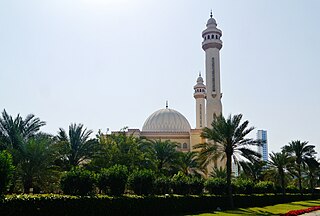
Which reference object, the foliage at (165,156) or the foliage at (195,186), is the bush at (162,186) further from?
Result: the foliage at (165,156)

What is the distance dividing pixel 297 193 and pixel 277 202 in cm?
926

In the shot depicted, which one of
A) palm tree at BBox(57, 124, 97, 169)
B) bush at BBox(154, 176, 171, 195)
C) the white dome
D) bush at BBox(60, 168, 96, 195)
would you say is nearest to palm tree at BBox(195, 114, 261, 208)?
bush at BBox(154, 176, 171, 195)

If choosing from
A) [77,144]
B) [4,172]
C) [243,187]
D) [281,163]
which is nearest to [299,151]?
Answer: [281,163]

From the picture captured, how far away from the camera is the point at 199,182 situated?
27391 millimetres

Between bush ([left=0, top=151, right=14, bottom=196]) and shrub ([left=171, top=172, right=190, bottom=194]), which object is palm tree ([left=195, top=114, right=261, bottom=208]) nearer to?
shrub ([left=171, top=172, right=190, bottom=194])

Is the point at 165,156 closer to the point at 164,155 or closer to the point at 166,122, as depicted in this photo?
the point at 164,155

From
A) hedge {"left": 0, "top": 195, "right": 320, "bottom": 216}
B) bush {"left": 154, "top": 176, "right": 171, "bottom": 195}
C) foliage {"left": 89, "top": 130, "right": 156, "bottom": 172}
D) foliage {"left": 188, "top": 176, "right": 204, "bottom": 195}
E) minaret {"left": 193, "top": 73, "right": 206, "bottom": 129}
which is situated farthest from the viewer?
minaret {"left": 193, "top": 73, "right": 206, "bottom": 129}

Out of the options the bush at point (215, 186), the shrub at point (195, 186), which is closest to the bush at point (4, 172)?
the shrub at point (195, 186)

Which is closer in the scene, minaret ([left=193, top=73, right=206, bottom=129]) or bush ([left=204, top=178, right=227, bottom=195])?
bush ([left=204, top=178, right=227, bottom=195])

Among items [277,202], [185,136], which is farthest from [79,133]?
[185,136]

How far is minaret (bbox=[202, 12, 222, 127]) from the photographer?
50094 millimetres

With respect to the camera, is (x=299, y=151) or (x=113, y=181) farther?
(x=299, y=151)

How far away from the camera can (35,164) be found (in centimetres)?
2188

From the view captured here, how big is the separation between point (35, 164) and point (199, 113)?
40.0 meters
